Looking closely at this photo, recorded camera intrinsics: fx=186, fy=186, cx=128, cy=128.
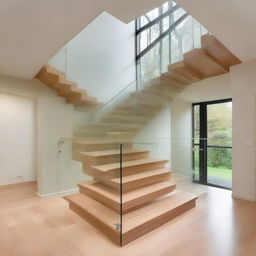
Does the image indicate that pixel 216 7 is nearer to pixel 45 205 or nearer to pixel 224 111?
pixel 224 111

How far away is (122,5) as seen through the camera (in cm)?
199

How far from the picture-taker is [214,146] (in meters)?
4.73

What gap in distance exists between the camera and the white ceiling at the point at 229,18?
2086 mm

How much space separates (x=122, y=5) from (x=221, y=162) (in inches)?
164

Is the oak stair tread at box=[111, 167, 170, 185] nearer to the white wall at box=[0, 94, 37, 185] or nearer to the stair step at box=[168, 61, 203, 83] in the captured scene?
the stair step at box=[168, 61, 203, 83]

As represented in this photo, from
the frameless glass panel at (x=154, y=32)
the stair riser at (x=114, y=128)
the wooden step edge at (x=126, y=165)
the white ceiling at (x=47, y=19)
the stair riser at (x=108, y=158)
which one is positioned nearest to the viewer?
the white ceiling at (x=47, y=19)

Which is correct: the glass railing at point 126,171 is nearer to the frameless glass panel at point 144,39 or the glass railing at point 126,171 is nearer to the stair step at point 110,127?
the stair step at point 110,127

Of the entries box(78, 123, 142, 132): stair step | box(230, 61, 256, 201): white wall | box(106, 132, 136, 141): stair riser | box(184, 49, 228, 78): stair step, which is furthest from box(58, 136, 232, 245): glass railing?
box(184, 49, 228, 78): stair step

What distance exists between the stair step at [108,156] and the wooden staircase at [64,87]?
3.99 ft

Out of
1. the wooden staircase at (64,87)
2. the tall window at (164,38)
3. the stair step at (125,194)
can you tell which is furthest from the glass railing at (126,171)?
the tall window at (164,38)

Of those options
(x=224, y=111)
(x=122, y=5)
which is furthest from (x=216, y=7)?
(x=224, y=111)

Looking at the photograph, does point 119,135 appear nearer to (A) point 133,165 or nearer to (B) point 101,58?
(A) point 133,165

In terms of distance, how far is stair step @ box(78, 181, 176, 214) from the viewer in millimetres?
2643

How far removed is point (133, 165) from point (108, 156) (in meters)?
0.46
